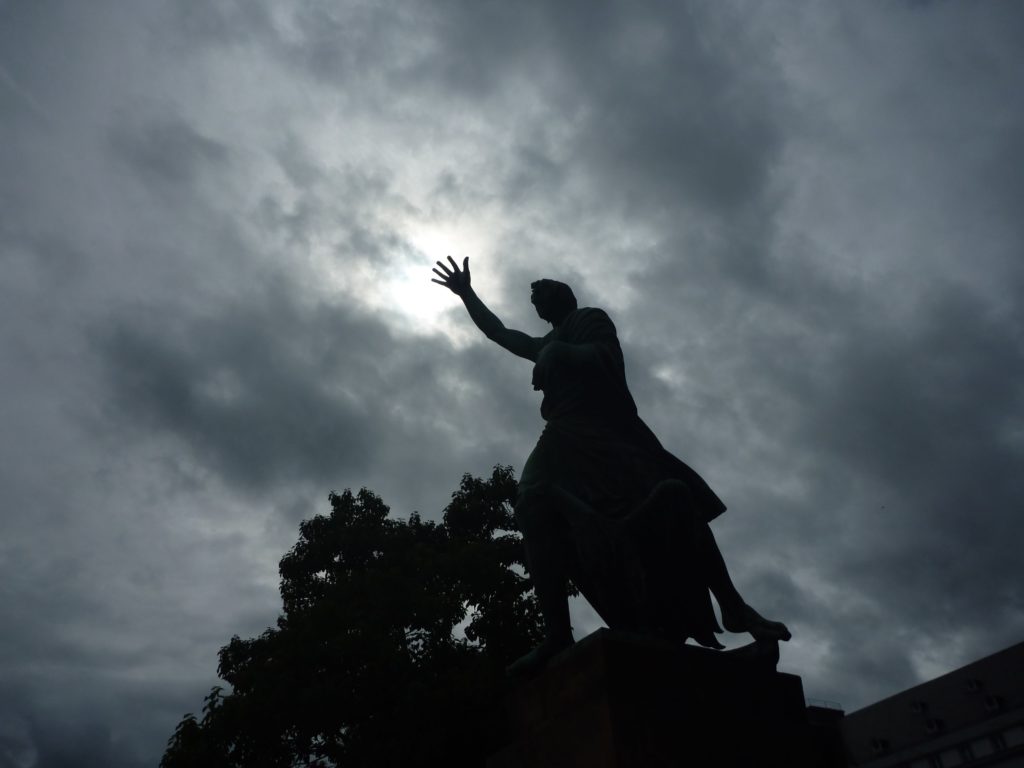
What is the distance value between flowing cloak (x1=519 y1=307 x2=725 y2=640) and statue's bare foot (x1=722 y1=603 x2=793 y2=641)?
10cm

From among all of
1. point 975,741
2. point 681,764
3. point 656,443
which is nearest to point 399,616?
point 656,443

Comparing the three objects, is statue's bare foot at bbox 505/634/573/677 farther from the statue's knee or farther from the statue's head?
the statue's head

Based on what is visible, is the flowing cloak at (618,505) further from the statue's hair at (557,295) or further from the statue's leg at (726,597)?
the statue's hair at (557,295)

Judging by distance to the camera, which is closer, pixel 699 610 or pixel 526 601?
pixel 699 610

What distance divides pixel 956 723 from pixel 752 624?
26232 mm

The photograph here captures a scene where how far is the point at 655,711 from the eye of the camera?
166 inches

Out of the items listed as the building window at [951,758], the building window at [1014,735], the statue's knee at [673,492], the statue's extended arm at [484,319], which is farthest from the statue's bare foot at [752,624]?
the building window at [951,758]

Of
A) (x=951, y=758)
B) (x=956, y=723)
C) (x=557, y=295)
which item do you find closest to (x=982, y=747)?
(x=956, y=723)

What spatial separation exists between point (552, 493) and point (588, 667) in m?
1.16

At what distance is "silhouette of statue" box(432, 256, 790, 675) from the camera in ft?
16.1

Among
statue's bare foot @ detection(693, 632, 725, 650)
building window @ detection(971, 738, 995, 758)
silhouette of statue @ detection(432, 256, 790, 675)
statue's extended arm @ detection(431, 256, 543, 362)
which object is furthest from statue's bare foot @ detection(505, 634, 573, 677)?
building window @ detection(971, 738, 995, 758)

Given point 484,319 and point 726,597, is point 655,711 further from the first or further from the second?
point 484,319

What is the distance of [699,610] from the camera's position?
5.07 m

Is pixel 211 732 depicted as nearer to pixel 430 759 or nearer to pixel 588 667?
pixel 430 759
